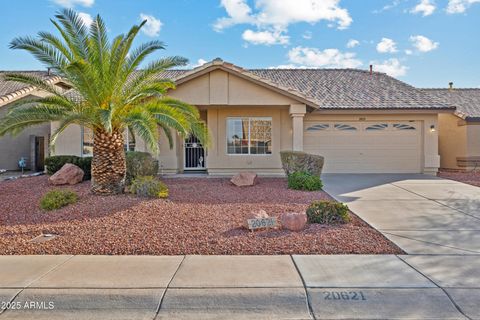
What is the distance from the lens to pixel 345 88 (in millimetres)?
17203

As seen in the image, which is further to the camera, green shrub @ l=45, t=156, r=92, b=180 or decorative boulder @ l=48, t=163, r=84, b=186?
green shrub @ l=45, t=156, r=92, b=180

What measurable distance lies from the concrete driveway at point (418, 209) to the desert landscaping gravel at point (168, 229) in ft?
1.99

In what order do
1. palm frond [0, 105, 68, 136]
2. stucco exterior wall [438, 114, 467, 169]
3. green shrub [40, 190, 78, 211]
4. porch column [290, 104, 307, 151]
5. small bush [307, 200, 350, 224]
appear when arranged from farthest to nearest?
1. stucco exterior wall [438, 114, 467, 169]
2. porch column [290, 104, 307, 151]
3. palm frond [0, 105, 68, 136]
4. green shrub [40, 190, 78, 211]
5. small bush [307, 200, 350, 224]

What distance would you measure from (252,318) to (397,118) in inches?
571

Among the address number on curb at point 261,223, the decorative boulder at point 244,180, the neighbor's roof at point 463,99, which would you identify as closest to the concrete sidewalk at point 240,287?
the address number on curb at point 261,223

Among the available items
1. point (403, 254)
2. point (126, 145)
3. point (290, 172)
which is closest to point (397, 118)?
point (290, 172)

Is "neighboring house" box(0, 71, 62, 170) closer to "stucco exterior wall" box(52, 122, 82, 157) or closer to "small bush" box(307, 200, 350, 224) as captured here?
"stucco exterior wall" box(52, 122, 82, 157)

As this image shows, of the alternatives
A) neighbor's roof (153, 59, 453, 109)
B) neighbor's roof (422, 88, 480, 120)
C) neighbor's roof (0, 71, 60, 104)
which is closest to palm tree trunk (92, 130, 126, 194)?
neighbor's roof (0, 71, 60, 104)

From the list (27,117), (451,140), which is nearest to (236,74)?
(27,117)

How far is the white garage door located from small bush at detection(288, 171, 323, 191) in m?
4.61

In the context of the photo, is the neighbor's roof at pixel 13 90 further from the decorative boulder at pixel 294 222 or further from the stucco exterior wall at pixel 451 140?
the stucco exterior wall at pixel 451 140

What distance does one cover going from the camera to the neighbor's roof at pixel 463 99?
16.5m

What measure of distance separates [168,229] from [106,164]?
379 centimetres

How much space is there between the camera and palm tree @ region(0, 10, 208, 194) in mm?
7770
